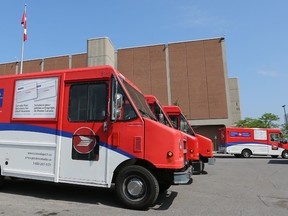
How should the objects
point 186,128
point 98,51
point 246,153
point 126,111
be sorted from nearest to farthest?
point 126,111 → point 186,128 → point 246,153 → point 98,51

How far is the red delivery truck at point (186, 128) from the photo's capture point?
11781 millimetres

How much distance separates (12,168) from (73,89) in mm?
2576

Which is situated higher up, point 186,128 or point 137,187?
point 186,128

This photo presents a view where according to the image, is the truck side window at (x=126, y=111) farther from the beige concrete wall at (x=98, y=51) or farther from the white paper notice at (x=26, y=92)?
the beige concrete wall at (x=98, y=51)

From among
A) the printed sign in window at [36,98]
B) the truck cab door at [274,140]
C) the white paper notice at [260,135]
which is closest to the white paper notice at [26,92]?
the printed sign in window at [36,98]

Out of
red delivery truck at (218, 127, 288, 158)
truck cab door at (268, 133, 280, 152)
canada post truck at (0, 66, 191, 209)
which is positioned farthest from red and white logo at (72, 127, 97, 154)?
truck cab door at (268, 133, 280, 152)

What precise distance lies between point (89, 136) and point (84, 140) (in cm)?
15

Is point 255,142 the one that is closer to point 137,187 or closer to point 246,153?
point 246,153

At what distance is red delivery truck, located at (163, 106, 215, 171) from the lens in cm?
1178

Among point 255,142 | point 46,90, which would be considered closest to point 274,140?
point 255,142

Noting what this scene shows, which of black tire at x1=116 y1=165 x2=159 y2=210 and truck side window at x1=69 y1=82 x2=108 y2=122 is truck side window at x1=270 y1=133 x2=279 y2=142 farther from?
truck side window at x1=69 y1=82 x2=108 y2=122

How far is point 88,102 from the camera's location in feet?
21.4

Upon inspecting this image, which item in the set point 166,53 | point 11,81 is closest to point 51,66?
point 166,53

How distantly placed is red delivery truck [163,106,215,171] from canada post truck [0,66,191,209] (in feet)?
15.4
